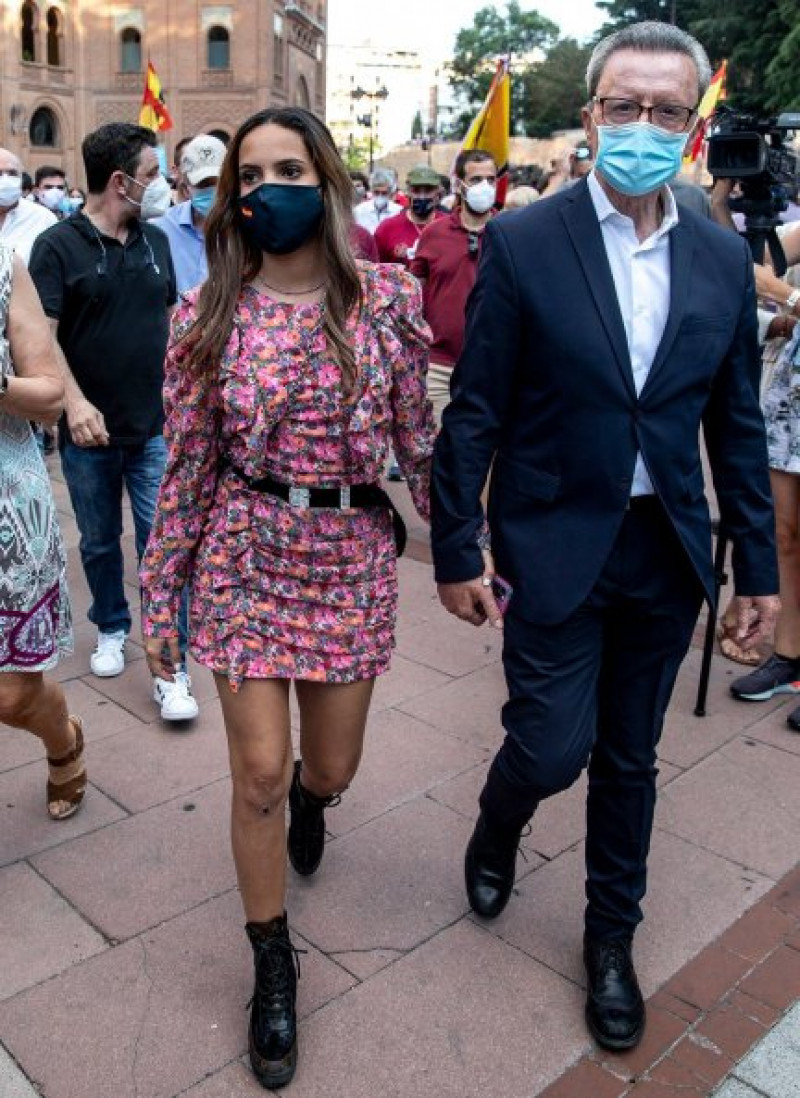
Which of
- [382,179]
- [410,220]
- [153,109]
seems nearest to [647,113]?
[410,220]

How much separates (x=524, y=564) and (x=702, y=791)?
1.72 meters

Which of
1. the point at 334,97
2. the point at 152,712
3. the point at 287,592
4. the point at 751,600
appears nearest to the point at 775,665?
the point at 751,600

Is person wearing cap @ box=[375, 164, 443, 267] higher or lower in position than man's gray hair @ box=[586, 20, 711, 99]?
lower

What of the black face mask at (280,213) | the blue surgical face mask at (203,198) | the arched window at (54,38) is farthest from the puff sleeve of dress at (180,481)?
the arched window at (54,38)

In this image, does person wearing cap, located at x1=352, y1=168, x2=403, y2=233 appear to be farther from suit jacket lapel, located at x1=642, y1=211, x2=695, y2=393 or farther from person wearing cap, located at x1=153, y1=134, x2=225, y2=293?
suit jacket lapel, located at x1=642, y1=211, x2=695, y2=393

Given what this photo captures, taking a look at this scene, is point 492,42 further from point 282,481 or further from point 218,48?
point 282,481

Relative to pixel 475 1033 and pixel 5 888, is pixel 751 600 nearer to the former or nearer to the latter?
pixel 475 1033

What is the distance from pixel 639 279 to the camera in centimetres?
255

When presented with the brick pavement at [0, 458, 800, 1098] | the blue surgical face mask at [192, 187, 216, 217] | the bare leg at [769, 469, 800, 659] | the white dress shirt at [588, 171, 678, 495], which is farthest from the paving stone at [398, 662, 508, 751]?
the blue surgical face mask at [192, 187, 216, 217]

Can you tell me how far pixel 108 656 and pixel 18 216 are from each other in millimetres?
3424

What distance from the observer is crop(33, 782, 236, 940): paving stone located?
3213 mm

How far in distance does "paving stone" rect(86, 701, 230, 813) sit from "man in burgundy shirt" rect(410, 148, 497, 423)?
2377mm

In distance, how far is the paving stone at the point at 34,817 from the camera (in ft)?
11.7

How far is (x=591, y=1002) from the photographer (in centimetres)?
279
